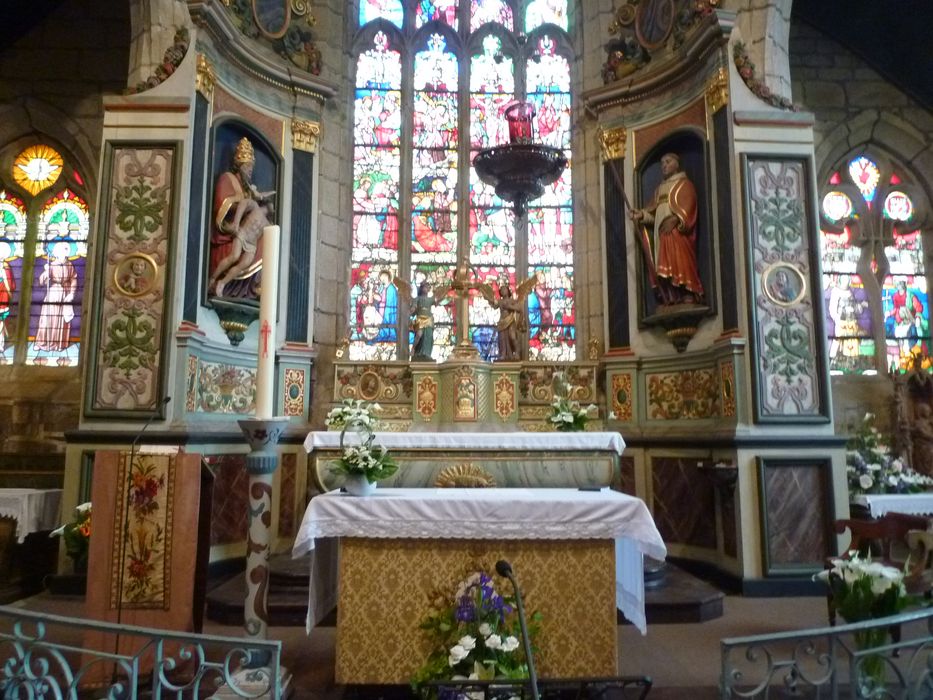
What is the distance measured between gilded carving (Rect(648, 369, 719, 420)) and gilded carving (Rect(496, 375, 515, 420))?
162 centimetres

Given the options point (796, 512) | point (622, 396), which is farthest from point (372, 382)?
point (796, 512)

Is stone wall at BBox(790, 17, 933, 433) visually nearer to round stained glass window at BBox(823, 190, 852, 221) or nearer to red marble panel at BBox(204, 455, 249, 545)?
round stained glass window at BBox(823, 190, 852, 221)

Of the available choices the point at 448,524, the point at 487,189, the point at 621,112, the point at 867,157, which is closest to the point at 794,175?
the point at 621,112

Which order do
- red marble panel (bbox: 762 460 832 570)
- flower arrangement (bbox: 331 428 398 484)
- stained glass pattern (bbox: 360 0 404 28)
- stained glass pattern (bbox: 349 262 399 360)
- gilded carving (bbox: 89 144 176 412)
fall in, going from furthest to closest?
stained glass pattern (bbox: 360 0 404 28) → stained glass pattern (bbox: 349 262 399 360) → gilded carving (bbox: 89 144 176 412) → red marble panel (bbox: 762 460 832 570) → flower arrangement (bbox: 331 428 398 484)

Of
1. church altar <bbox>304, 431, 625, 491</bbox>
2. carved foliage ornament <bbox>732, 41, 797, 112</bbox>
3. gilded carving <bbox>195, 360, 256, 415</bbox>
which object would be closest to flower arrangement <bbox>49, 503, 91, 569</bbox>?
gilded carving <bbox>195, 360, 256, 415</bbox>

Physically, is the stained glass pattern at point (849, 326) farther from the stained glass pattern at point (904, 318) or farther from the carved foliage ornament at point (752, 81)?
the carved foliage ornament at point (752, 81)

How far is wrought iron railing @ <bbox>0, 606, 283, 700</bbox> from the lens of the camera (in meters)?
2.49

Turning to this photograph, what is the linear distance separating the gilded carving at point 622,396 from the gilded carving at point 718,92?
3.06 metres

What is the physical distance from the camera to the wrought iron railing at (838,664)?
2.43 metres

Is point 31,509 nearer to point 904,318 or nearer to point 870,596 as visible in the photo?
point 870,596

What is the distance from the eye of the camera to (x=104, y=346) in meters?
6.39

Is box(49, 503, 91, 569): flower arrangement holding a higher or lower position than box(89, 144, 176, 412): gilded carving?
lower

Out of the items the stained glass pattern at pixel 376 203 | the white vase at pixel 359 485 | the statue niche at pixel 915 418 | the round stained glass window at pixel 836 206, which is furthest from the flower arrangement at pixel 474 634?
the round stained glass window at pixel 836 206

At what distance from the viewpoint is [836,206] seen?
899 centimetres
